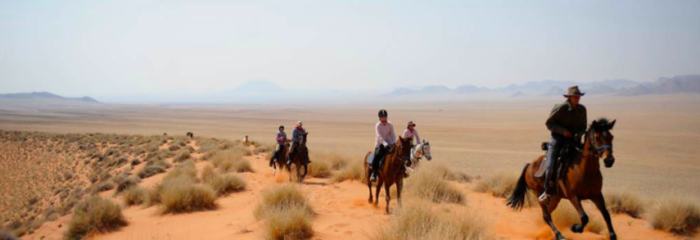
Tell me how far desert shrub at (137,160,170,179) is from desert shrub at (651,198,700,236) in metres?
18.3

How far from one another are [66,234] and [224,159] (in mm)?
9531

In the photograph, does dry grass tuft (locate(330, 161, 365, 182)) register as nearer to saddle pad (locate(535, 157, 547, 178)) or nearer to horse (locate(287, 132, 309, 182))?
horse (locate(287, 132, 309, 182))

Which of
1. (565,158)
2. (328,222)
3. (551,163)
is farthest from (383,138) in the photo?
(565,158)

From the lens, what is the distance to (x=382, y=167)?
9.23 m

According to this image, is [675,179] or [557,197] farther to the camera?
[675,179]

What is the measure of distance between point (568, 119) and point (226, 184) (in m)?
9.91

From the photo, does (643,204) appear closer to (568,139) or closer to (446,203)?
(446,203)

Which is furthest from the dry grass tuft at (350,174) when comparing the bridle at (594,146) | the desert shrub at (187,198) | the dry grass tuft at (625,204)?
the bridle at (594,146)

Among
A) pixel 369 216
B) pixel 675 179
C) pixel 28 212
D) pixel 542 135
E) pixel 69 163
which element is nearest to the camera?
pixel 369 216

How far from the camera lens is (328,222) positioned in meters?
8.28

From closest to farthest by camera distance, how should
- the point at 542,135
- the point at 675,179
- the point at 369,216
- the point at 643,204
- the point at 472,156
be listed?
the point at 369,216 → the point at 643,204 → the point at 675,179 → the point at 472,156 → the point at 542,135

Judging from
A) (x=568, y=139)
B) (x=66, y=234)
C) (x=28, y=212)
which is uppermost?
(x=568, y=139)

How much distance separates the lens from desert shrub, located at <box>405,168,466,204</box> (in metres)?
9.92

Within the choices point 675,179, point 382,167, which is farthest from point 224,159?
point 675,179
